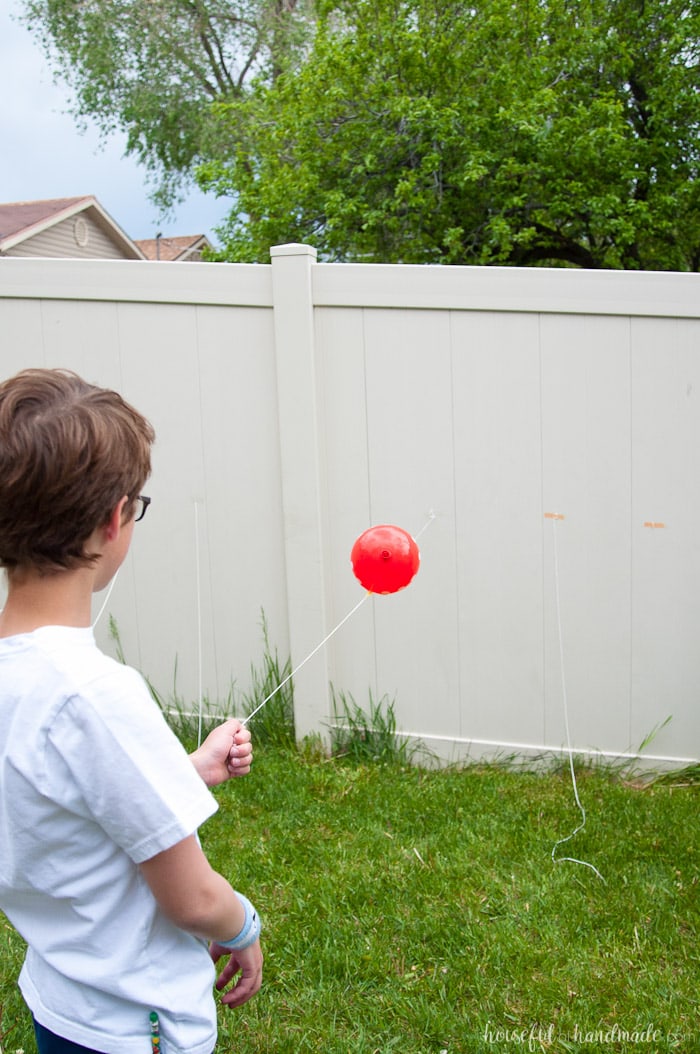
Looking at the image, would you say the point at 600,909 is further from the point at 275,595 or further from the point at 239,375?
the point at 239,375

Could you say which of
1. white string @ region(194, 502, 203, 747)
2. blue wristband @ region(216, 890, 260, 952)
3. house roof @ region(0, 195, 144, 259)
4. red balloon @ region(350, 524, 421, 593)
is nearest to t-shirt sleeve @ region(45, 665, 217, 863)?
blue wristband @ region(216, 890, 260, 952)

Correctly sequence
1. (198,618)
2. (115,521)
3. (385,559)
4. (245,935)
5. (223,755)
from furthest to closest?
(198,618) → (385,559) → (223,755) → (245,935) → (115,521)

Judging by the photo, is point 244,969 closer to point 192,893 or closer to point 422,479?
point 192,893

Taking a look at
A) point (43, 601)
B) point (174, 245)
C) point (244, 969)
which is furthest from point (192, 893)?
point (174, 245)

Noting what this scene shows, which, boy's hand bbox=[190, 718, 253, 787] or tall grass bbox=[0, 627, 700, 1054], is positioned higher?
boy's hand bbox=[190, 718, 253, 787]

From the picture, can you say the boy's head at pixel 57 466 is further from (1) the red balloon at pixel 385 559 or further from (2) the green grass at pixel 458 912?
(2) the green grass at pixel 458 912

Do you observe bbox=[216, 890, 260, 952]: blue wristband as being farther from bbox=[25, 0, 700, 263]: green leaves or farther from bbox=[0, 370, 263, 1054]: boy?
bbox=[25, 0, 700, 263]: green leaves

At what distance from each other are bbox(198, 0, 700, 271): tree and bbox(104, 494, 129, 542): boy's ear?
9.96 metres

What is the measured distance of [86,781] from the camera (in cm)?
108

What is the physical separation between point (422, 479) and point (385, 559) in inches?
44.6

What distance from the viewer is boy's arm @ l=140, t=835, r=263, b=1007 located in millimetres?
1125

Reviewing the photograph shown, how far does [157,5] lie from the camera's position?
921 inches

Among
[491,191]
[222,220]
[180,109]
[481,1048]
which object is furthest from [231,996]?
[180,109]

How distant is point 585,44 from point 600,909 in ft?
36.6
